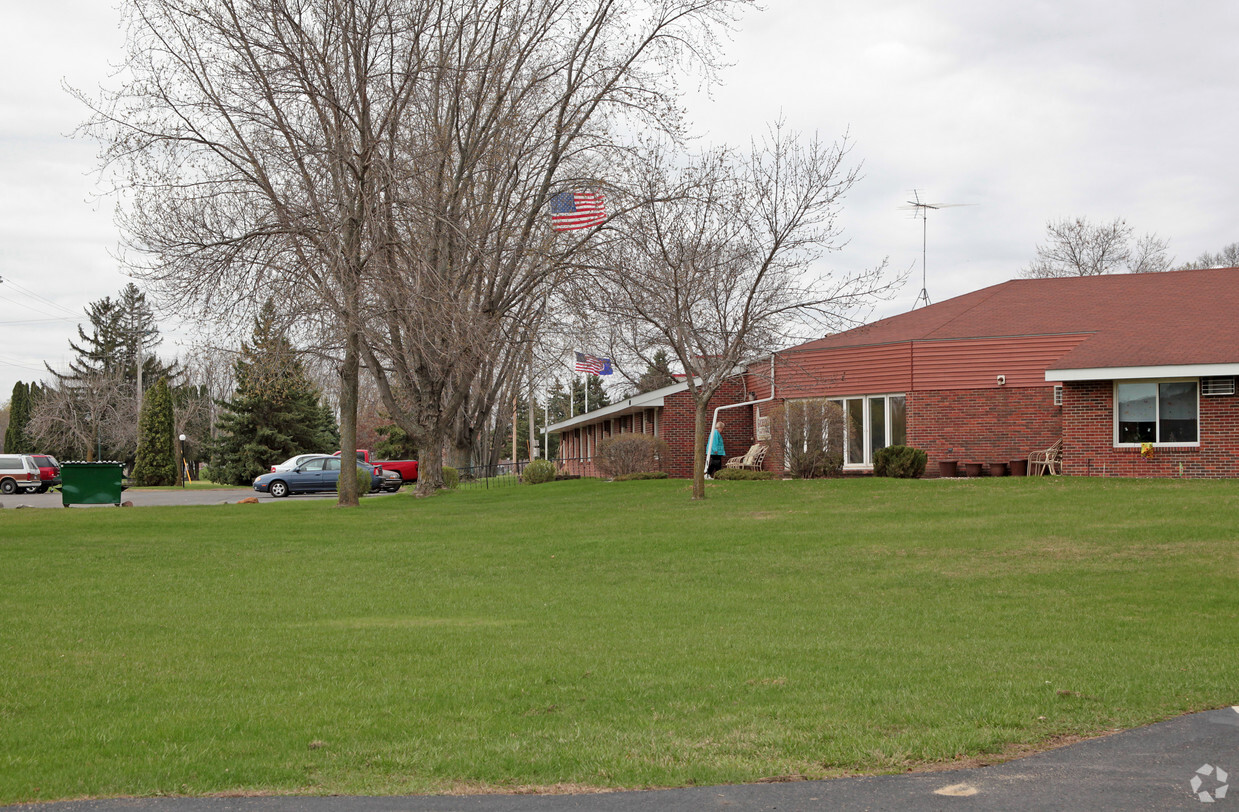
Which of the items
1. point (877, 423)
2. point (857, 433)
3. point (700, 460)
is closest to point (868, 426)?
point (877, 423)

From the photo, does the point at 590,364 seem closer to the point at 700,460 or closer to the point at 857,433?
the point at 857,433

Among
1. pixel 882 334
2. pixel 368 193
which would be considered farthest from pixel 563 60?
pixel 882 334

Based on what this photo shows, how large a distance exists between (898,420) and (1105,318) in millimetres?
6087

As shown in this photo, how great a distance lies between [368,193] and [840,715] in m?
18.4

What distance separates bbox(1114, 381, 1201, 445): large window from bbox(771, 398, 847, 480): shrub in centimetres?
694

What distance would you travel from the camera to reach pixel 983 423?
2823cm

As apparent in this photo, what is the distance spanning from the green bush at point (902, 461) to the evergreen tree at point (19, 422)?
5901cm

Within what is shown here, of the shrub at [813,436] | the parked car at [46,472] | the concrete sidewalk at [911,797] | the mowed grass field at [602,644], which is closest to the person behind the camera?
the concrete sidewalk at [911,797]

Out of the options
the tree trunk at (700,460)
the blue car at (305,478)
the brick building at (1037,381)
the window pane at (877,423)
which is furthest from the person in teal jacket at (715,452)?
the blue car at (305,478)

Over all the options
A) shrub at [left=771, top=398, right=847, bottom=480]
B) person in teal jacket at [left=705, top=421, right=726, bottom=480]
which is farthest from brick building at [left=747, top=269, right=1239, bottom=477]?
Result: person in teal jacket at [left=705, top=421, right=726, bottom=480]

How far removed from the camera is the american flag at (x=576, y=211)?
2647cm

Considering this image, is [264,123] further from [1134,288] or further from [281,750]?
[1134,288]

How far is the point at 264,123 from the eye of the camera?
2366 cm

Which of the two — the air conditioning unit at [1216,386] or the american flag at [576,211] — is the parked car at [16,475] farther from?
the air conditioning unit at [1216,386]
